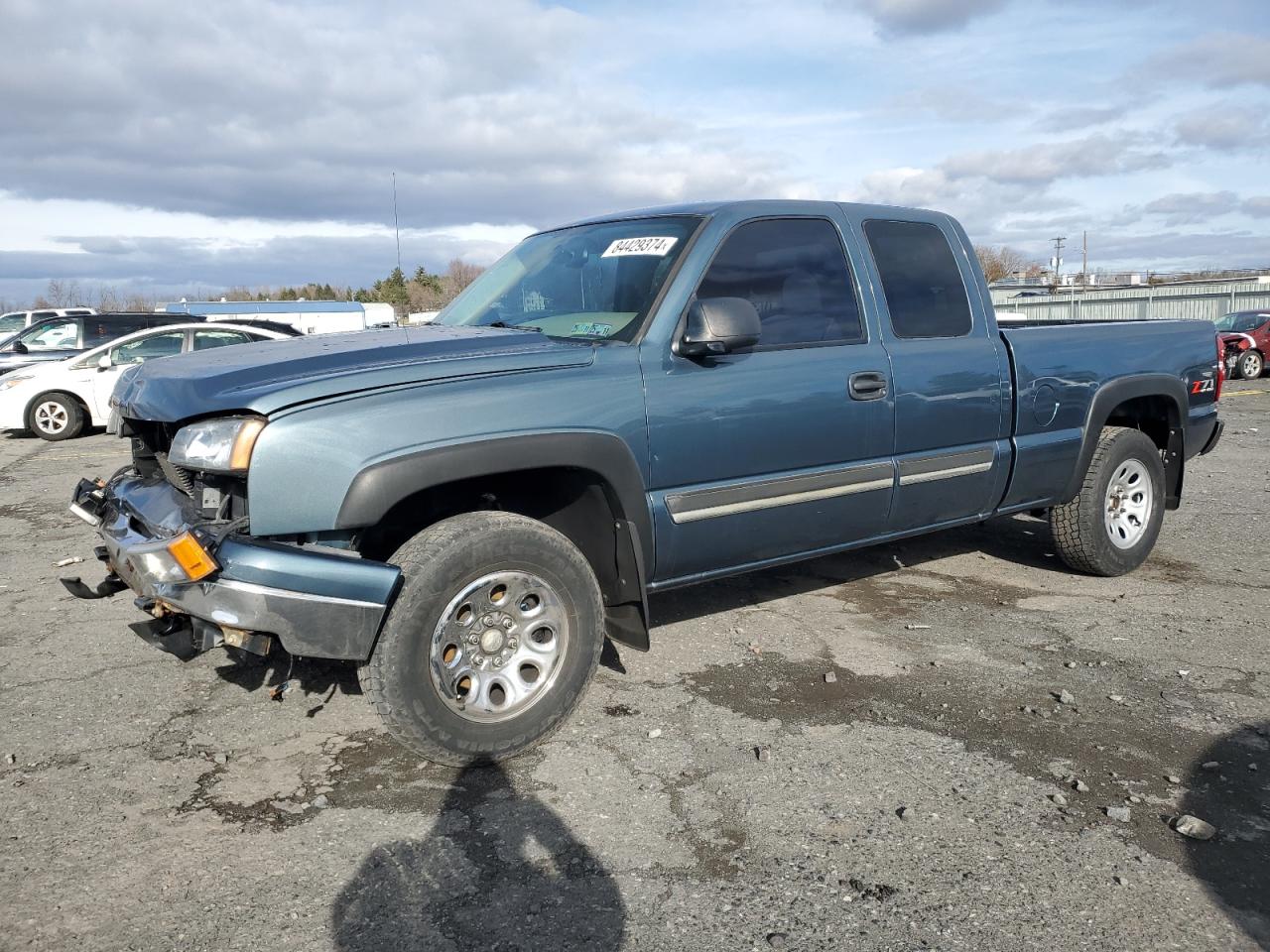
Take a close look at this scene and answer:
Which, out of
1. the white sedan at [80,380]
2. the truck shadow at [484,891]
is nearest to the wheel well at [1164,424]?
the truck shadow at [484,891]

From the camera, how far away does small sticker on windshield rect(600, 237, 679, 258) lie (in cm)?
390

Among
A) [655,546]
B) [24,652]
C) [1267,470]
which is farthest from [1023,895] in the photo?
[1267,470]

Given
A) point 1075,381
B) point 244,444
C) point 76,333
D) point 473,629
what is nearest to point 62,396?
point 76,333

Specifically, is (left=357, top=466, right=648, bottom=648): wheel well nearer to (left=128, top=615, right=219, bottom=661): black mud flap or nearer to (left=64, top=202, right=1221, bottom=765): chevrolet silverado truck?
(left=64, top=202, right=1221, bottom=765): chevrolet silverado truck

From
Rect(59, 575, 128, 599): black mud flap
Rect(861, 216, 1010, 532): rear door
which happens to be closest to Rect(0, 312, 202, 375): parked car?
Rect(59, 575, 128, 599): black mud flap

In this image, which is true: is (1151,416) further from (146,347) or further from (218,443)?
(146,347)

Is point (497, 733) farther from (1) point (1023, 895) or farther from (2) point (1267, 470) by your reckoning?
(2) point (1267, 470)

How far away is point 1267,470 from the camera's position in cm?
916

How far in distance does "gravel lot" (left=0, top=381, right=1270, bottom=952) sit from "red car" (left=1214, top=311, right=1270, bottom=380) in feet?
61.8

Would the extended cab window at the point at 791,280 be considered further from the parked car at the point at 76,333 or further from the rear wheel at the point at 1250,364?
the rear wheel at the point at 1250,364

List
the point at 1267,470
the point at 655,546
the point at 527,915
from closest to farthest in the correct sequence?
1. the point at 527,915
2. the point at 655,546
3. the point at 1267,470

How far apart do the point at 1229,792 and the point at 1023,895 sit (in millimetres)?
1020

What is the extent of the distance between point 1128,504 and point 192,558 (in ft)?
16.1

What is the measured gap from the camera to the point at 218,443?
296 centimetres
